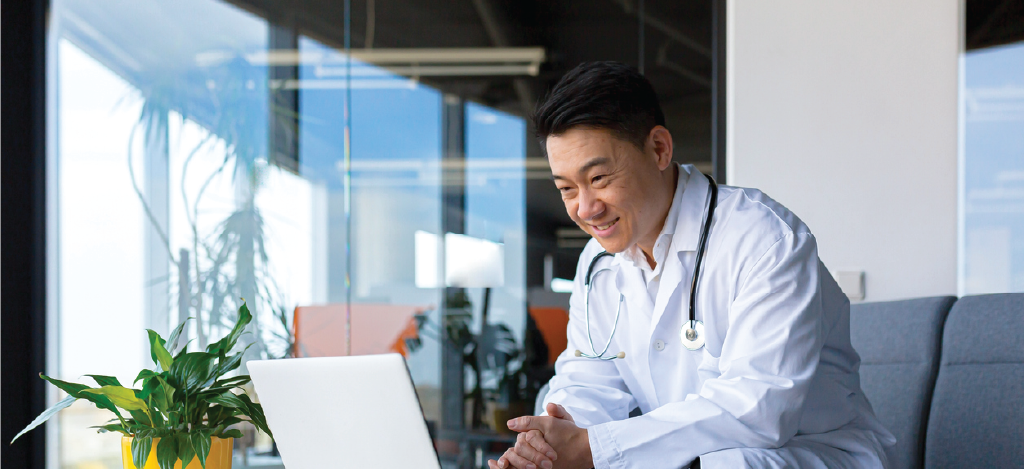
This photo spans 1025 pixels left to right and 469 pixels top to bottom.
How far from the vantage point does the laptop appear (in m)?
1.05

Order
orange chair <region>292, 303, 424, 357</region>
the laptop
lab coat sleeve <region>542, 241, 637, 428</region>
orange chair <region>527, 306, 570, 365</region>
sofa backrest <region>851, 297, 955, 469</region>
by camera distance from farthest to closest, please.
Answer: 1. orange chair <region>292, 303, 424, 357</region>
2. orange chair <region>527, 306, 570, 365</region>
3. sofa backrest <region>851, 297, 955, 469</region>
4. lab coat sleeve <region>542, 241, 637, 428</region>
5. the laptop

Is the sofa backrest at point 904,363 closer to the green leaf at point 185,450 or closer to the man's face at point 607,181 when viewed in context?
the man's face at point 607,181

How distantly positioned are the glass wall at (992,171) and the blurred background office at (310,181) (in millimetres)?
666

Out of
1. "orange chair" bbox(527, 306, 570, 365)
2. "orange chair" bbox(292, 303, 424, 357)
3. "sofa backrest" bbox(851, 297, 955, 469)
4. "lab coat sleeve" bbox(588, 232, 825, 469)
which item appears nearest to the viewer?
"lab coat sleeve" bbox(588, 232, 825, 469)

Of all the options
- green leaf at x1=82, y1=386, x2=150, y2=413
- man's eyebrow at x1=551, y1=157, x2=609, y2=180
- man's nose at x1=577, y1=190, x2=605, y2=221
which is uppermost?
man's eyebrow at x1=551, y1=157, x2=609, y2=180

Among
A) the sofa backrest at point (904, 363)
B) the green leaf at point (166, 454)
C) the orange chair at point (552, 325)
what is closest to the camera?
the green leaf at point (166, 454)

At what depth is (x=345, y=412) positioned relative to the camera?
1085 mm

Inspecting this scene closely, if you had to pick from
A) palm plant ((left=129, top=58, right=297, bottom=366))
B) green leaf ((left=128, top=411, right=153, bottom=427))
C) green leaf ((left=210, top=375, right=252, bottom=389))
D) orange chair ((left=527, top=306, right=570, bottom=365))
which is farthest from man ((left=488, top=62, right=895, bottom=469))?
palm plant ((left=129, top=58, right=297, bottom=366))

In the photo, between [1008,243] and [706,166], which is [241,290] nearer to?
[706,166]

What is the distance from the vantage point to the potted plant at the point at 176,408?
4.17 feet

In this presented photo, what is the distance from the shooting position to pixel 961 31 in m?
2.08

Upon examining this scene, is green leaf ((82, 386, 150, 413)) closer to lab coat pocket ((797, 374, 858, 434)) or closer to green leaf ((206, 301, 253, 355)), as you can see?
green leaf ((206, 301, 253, 355))

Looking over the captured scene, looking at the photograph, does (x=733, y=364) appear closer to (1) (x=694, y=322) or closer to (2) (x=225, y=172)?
(1) (x=694, y=322)

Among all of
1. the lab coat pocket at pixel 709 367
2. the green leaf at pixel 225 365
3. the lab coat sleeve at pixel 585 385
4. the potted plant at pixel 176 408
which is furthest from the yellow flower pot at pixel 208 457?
the lab coat pocket at pixel 709 367
